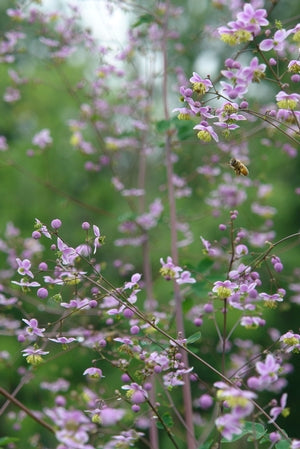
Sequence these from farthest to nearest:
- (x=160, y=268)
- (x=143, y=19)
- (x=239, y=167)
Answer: (x=160, y=268) → (x=143, y=19) → (x=239, y=167)

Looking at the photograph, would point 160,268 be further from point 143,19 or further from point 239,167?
point 143,19

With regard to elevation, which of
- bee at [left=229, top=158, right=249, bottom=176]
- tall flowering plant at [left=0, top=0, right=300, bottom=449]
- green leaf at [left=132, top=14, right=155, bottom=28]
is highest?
green leaf at [left=132, top=14, right=155, bottom=28]

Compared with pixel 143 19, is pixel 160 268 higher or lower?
lower

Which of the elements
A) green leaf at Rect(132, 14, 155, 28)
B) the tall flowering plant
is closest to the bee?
the tall flowering plant

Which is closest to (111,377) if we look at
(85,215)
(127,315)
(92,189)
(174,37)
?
(85,215)

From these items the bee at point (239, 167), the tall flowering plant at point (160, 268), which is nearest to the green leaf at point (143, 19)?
the tall flowering plant at point (160, 268)

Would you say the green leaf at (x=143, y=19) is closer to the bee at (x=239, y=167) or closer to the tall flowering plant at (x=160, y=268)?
the tall flowering plant at (x=160, y=268)

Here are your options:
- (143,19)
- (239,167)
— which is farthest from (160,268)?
(143,19)

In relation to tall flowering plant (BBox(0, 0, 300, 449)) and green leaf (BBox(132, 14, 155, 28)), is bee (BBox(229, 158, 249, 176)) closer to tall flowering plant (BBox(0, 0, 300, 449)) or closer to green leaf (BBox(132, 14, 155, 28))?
tall flowering plant (BBox(0, 0, 300, 449))

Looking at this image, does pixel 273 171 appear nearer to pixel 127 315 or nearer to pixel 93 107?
pixel 93 107
